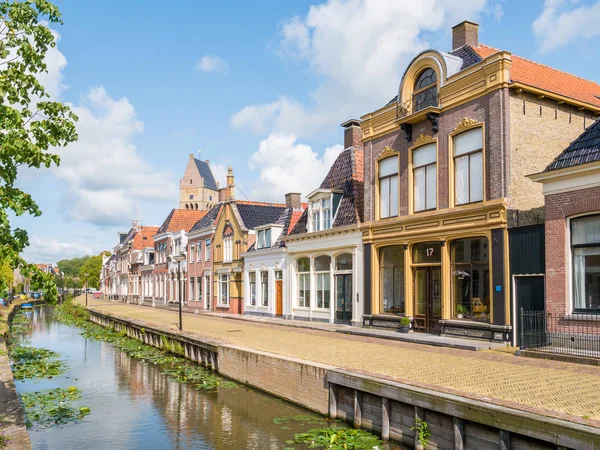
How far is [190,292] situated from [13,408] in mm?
35591

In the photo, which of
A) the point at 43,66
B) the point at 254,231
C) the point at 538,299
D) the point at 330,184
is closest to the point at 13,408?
the point at 43,66

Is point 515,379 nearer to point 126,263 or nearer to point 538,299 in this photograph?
point 538,299

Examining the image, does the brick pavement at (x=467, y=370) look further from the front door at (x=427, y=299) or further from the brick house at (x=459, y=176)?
the brick house at (x=459, y=176)

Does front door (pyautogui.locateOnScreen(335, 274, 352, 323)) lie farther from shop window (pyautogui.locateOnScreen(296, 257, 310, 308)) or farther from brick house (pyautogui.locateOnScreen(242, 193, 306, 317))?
brick house (pyautogui.locateOnScreen(242, 193, 306, 317))

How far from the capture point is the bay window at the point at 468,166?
19.2m

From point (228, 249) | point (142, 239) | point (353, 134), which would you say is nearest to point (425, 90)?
point (353, 134)

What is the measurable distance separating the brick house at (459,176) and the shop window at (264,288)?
35.6 feet

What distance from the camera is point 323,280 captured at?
28.1 metres

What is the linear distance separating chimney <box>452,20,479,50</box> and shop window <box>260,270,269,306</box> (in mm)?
17673

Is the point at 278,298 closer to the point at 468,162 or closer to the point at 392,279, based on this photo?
the point at 392,279

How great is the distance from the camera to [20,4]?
769 cm

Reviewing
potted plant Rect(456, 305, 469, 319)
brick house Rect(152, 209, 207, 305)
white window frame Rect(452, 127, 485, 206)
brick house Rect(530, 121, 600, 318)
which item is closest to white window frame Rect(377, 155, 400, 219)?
white window frame Rect(452, 127, 485, 206)

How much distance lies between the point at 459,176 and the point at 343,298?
9.00 metres

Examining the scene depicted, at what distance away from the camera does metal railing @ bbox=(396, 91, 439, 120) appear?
21.3 m
